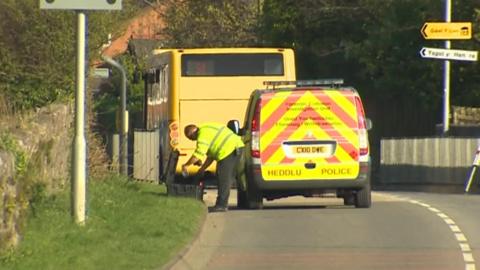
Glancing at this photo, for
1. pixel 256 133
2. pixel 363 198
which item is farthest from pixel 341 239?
pixel 363 198

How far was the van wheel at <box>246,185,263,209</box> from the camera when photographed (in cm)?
2033

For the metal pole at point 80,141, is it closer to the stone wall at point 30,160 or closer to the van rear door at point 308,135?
the stone wall at point 30,160

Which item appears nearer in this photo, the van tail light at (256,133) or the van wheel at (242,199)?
the van tail light at (256,133)

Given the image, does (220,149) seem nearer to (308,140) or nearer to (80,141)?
(308,140)

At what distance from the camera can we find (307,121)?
65.5ft

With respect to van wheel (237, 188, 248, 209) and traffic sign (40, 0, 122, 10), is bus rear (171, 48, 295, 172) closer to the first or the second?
van wheel (237, 188, 248, 209)

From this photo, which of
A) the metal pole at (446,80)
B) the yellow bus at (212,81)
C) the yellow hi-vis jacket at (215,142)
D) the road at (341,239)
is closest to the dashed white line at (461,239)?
the road at (341,239)

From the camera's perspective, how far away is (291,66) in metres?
25.8

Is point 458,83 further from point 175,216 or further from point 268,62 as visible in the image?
point 175,216

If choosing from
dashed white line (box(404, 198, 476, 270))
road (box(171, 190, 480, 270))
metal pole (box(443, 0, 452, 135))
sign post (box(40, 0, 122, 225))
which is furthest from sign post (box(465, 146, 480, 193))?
sign post (box(40, 0, 122, 225))

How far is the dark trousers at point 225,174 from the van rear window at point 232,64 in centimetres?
623

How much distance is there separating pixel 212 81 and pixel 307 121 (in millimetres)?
6460

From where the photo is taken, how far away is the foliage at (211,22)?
52.4 metres

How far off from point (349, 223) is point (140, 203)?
127 inches
